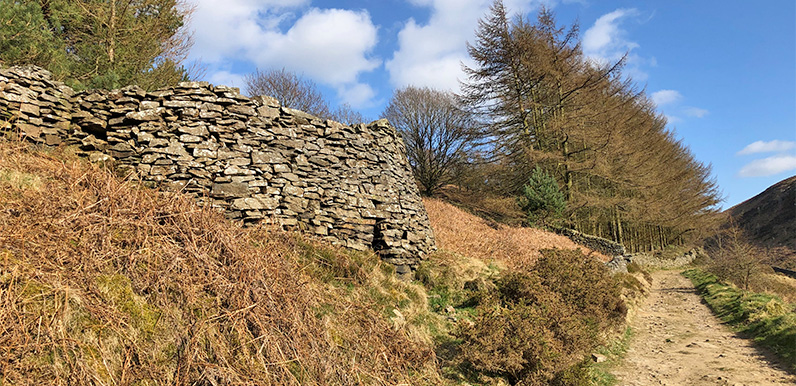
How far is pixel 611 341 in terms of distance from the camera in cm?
827

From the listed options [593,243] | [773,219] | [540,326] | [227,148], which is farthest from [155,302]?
[773,219]

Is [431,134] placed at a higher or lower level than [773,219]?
higher

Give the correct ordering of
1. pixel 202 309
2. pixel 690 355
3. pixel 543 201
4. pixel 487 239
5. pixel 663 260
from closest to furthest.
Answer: pixel 202 309 → pixel 690 355 → pixel 487 239 → pixel 543 201 → pixel 663 260

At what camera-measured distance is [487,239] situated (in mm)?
12867

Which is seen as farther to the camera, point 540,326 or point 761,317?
point 761,317

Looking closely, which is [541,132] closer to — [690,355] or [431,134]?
[431,134]

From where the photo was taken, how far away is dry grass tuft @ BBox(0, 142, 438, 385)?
2.98 m

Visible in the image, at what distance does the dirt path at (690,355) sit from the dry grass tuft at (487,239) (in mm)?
2800

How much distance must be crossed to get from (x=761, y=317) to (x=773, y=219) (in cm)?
4534

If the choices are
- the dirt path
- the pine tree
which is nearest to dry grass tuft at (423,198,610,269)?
the pine tree

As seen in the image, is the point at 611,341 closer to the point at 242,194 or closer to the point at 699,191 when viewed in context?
the point at 242,194

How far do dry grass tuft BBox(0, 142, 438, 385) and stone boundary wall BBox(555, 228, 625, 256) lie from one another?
1540cm

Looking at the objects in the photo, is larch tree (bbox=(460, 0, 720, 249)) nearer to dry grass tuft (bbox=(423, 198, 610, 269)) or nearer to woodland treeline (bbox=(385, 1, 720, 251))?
woodland treeline (bbox=(385, 1, 720, 251))

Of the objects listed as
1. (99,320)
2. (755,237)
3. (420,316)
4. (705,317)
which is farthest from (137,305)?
(755,237)
